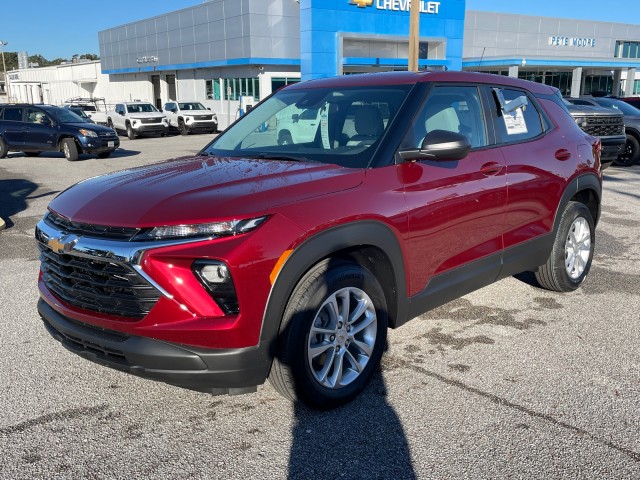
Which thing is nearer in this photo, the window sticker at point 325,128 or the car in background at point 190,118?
the window sticker at point 325,128

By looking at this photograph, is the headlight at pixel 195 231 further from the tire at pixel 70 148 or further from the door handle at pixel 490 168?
the tire at pixel 70 148

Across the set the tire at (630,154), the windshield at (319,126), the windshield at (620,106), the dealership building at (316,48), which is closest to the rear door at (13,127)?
the dealership building at (316,48)

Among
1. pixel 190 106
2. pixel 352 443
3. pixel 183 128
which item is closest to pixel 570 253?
pixel 352 443

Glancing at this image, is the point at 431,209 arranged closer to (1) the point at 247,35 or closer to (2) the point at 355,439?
(2) the point at 355,439

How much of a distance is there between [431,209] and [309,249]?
1.02m

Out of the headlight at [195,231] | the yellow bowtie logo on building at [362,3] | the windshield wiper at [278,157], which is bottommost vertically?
the headlight at [195,231]

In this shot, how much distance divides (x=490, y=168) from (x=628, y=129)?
42.2 feet

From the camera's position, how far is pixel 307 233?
3047mm

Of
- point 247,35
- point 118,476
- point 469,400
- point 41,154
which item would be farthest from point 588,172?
point 247,35

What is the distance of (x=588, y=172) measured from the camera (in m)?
5.30

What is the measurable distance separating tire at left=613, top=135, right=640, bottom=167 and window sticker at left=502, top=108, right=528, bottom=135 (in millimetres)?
11412

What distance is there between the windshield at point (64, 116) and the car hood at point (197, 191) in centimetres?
1633

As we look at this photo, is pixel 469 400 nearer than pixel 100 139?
Yes

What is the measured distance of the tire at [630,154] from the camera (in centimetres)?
1491
